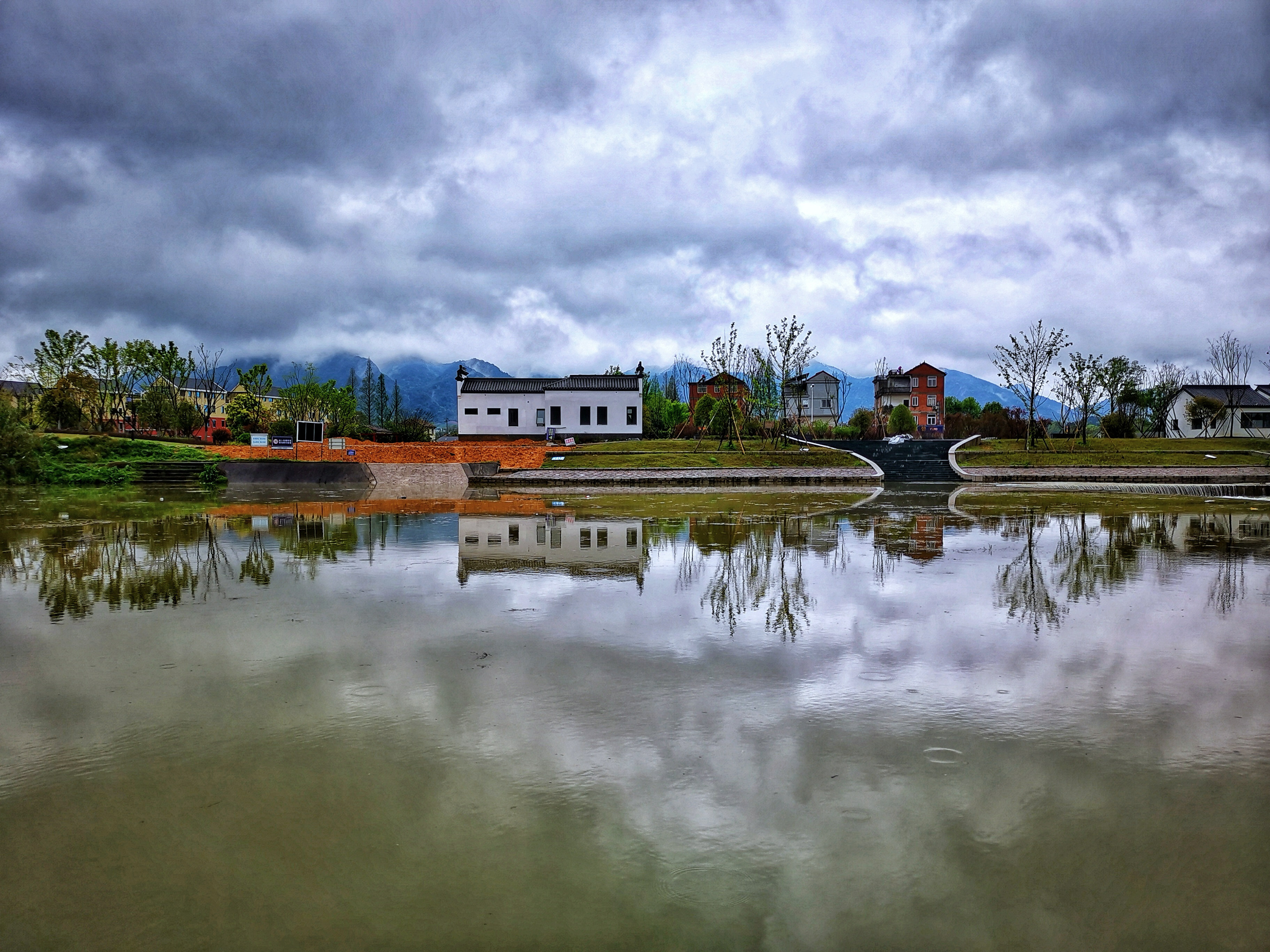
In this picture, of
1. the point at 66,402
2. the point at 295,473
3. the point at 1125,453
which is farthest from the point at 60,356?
the point at 1125,453

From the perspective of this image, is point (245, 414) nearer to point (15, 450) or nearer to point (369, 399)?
point (15, 450)

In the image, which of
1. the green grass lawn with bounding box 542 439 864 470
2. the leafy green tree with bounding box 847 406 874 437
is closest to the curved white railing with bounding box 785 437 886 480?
the green grass lawn with bounding box 542 439 864 470

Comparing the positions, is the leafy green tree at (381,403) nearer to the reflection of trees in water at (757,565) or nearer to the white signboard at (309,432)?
the white signboard at (309,432)

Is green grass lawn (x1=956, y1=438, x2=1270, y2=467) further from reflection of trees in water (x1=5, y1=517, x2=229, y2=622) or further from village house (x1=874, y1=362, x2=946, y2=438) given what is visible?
village house (x1=874, y1=362, x2=946, y2=438)

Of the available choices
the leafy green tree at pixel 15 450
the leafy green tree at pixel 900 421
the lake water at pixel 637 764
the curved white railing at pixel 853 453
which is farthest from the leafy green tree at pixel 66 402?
the leafy green tree at pixel 900 421

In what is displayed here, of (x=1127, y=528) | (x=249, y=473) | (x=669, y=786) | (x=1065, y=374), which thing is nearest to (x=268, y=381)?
(x=249, y=473)

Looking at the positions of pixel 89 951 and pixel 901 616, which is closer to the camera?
pixel 89 951

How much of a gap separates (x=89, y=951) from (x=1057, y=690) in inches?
176

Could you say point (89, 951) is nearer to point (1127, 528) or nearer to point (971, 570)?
point (971, 570)

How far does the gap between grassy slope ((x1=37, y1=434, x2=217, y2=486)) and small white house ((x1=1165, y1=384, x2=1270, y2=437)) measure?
5599 centimetres

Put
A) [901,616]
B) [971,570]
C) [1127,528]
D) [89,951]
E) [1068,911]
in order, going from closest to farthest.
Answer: [89,951], [1068,911], [901,616], [971,570], [1127,528]

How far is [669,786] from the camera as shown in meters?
3.15

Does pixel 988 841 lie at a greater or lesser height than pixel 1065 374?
lesser

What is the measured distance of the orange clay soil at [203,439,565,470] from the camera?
1286 inches
